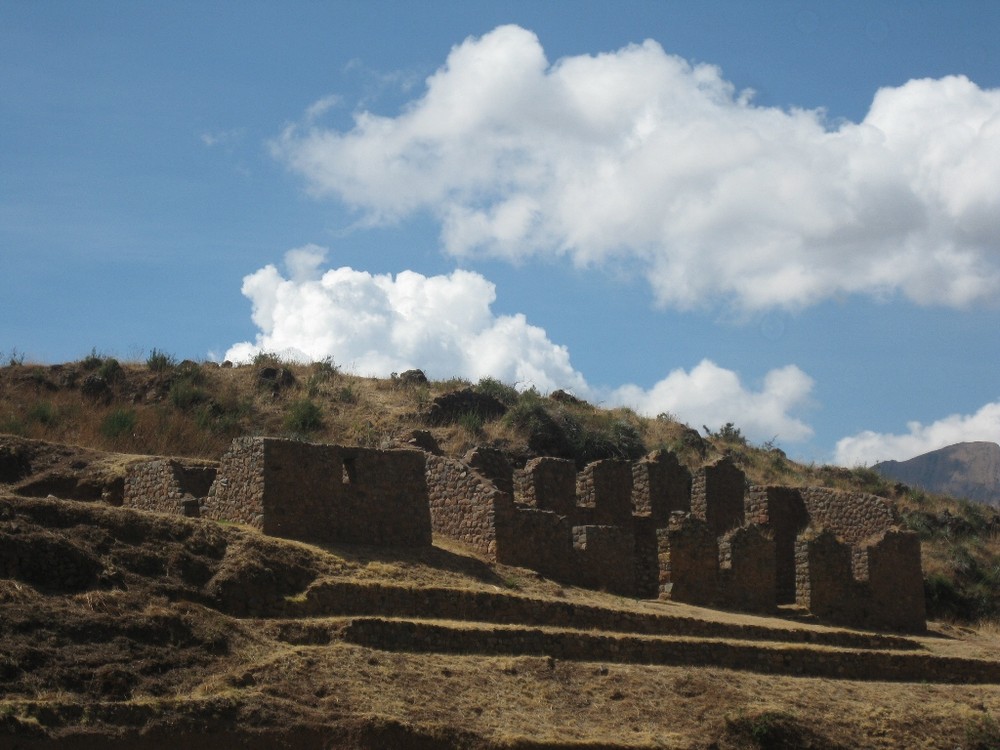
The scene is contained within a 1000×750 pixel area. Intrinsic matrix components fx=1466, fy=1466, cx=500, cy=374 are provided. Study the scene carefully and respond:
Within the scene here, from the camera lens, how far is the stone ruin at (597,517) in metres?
22.7

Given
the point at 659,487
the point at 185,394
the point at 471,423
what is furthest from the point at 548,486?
the point at 185,394

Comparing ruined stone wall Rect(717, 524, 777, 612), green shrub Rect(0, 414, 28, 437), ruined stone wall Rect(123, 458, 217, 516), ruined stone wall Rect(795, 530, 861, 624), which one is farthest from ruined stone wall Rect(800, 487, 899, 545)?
green shrub Rect(0, 414, 28, 437)

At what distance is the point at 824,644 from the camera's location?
25812 millimetres

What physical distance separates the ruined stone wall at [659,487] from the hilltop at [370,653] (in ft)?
11.1

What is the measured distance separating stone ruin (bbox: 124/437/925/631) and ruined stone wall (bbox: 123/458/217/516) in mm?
25

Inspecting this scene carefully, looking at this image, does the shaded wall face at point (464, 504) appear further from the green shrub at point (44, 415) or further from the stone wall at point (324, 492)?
the green shrub at point (44, 415)

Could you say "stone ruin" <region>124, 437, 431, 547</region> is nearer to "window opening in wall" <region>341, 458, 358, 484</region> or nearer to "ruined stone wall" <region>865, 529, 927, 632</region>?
"window opening in wall" <region>341, 458, 358, 484</region>

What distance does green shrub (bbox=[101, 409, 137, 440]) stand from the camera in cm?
3084

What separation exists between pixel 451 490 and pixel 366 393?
14161 mm

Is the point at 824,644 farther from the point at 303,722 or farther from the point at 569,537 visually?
the point at 303,722

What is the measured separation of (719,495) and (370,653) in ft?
50.0

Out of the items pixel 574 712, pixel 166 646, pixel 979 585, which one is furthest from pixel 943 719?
pixel 979 585

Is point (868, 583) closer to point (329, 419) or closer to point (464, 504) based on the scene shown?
point (464, 504)

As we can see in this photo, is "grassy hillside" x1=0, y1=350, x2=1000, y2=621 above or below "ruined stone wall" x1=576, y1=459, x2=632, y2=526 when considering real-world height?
above
